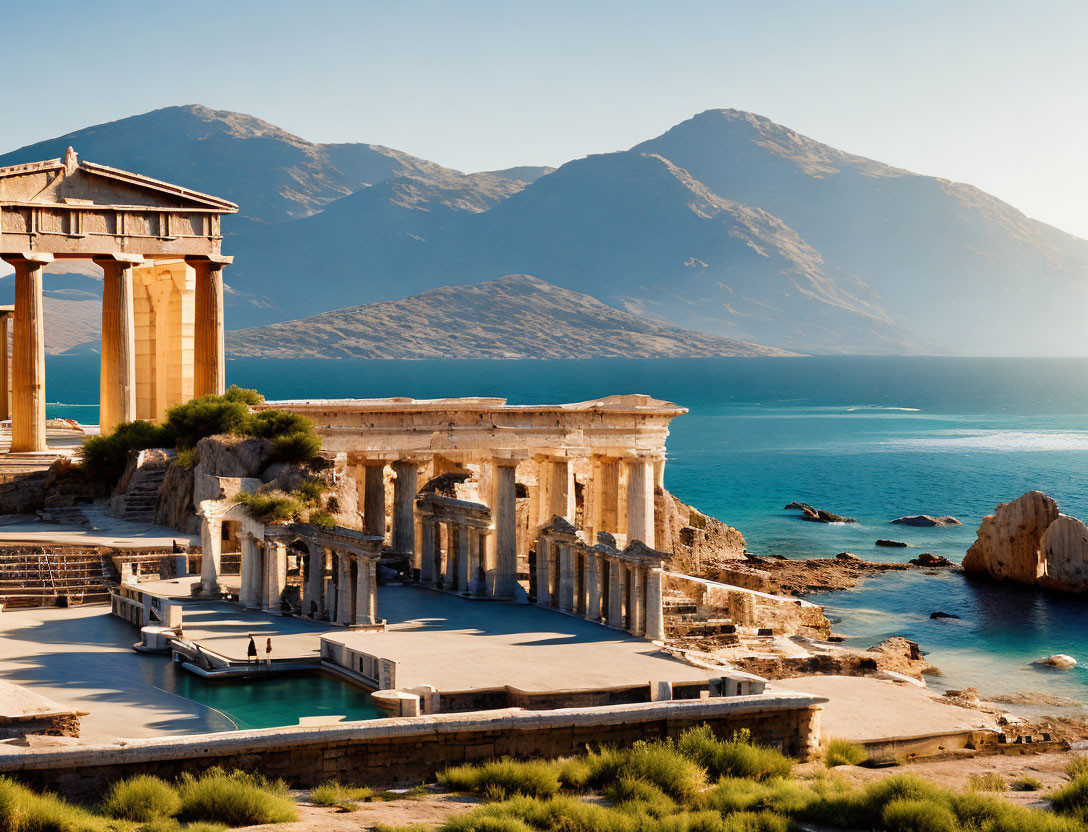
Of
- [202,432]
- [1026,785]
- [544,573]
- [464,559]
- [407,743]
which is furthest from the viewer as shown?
[202,432]

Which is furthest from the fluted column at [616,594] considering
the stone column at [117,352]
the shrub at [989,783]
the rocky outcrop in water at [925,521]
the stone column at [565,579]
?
the rocky outcrop in water at [925,521]

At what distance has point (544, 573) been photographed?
41750 mm

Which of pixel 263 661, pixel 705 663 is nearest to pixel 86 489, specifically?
pixel 263 661

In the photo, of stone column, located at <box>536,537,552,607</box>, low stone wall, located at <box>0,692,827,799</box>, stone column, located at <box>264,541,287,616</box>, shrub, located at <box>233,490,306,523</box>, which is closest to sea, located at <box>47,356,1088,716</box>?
stone column, located at <box>536,537,552,607</box>

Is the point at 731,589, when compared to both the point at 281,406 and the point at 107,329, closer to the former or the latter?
the point at 281,406

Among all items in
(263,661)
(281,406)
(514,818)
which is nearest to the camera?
(514,818)

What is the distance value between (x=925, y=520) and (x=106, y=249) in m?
61.3

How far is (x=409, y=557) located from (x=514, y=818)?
24.6 metres

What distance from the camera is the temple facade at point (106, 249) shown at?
4950cm

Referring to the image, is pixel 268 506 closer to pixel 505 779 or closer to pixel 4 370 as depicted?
pixel 505 779

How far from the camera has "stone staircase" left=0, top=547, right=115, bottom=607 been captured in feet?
127

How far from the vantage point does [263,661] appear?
104ft

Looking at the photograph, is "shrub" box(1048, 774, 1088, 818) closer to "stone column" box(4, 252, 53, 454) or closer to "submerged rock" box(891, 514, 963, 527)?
"stone column" box(4, 252, 53, 454)

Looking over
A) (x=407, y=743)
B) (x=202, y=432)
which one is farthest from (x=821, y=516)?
(x=407, y=743)
